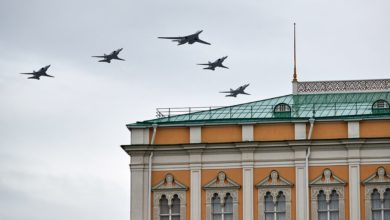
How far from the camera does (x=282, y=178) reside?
262 ft

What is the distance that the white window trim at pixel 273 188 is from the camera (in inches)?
3135

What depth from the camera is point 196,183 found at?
80812 mm

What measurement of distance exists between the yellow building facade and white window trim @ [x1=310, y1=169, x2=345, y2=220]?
57 mm

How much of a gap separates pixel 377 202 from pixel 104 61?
20217 mm

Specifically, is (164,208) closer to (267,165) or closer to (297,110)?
(267,165)

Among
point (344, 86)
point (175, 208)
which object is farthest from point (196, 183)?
point (344, 86)

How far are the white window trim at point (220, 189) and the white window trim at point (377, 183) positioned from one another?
7.35 meters

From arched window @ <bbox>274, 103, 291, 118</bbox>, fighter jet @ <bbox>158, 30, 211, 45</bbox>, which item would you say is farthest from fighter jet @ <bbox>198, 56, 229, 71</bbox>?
arched window @ <bbox>274, 103, 291, 118</bbox>

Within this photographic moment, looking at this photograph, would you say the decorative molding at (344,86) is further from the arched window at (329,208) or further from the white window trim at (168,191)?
the white window trim at (168,191)

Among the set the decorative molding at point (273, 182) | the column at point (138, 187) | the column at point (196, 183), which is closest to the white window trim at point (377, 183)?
the decorative molding at point (273, 182)

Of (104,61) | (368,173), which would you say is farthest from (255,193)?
(104,61)

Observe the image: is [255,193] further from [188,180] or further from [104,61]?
[104,61]

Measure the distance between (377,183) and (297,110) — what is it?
7.12 meters

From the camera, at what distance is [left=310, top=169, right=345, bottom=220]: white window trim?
79125 millimetres
